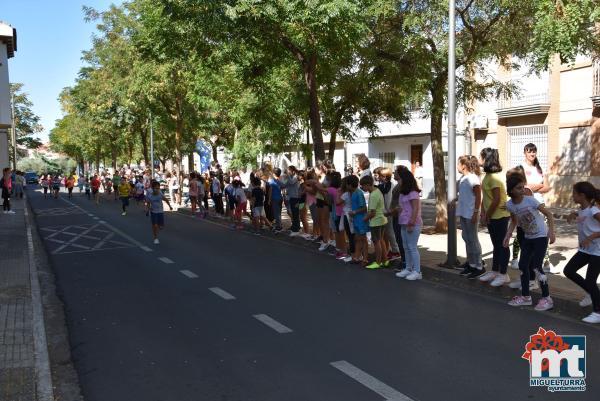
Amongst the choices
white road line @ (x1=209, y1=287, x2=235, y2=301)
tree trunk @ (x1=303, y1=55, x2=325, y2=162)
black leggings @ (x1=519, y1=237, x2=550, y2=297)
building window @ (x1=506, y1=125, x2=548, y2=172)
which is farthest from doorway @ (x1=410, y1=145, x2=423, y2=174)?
black leggings @ (x1=519, y1=237, x2=550, y2=297)

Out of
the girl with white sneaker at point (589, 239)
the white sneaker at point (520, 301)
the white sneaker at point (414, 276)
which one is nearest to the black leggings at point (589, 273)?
the girl with white sneaker at point (589, 239)

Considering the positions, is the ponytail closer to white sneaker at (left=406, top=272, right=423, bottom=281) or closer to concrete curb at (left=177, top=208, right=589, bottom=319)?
concrete curb at (left=177, top=208, right=589, bottom=319)

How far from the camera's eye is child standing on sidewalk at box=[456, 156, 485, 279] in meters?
9.06

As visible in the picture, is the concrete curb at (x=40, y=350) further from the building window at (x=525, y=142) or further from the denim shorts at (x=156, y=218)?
the building window at (x=525, y=142)

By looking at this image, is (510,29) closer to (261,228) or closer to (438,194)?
(438,194)

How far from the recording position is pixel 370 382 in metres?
4.98

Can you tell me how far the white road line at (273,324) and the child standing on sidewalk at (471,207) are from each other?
11.2 ft

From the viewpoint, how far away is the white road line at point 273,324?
21.6ft

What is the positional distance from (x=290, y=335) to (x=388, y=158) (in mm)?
30849

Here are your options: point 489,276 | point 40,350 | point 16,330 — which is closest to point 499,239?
point 489,276

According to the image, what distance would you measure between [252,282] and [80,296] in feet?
7.98

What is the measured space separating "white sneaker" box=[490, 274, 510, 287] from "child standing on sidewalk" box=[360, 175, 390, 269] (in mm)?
2412

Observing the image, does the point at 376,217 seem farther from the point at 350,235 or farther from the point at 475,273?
the point at 475,273

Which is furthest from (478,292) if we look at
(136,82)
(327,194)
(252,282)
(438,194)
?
(136,82)
